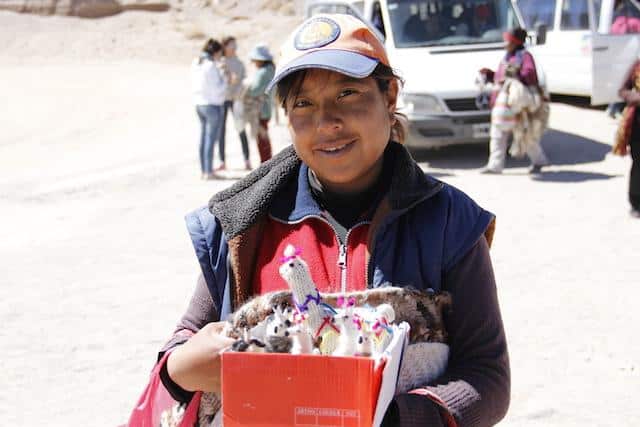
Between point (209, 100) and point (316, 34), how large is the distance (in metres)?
10.7

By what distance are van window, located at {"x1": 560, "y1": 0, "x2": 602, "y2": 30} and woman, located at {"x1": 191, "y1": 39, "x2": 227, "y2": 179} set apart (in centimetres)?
682

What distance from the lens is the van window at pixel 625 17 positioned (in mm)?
14391

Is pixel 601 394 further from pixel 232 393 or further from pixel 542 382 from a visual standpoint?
pixel 232 393

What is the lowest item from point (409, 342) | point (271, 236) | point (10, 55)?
point (10, 55)

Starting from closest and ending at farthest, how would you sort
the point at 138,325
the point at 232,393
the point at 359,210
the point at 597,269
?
1. the point at 232,393
2. the point at 359,210
3. the point at 138,325
4. the point at 597,269

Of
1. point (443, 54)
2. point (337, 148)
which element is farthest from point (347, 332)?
point (443, 54)

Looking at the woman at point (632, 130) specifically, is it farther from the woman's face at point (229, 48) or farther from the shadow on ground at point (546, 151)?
the woman's face at point (229, 48)

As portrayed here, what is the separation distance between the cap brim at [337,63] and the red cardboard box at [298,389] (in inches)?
23.4

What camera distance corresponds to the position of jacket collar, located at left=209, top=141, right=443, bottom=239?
1861 mm

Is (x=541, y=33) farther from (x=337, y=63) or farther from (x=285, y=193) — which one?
(x=337, y=63)

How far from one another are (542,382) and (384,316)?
3.68 m

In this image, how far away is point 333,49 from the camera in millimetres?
1812

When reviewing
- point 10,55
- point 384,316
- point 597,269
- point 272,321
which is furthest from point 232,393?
point 10,55

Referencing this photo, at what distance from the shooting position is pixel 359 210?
1937 millimetres
